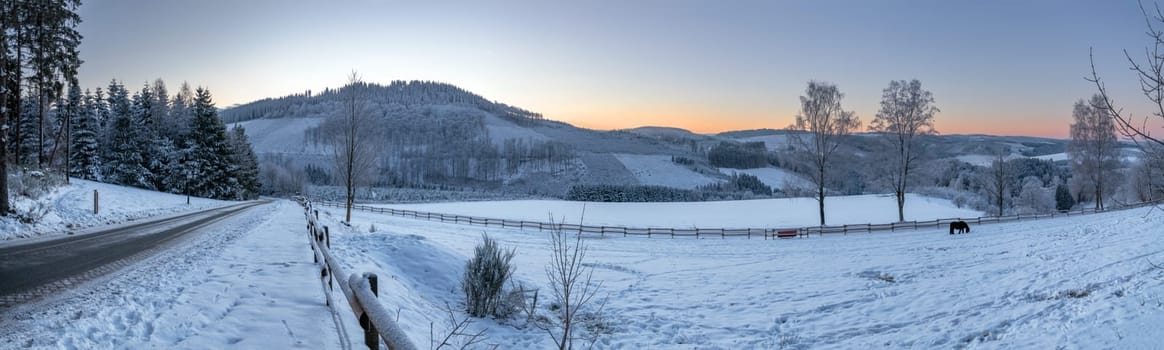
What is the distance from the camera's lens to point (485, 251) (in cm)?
1027

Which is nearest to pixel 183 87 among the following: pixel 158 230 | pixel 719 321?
pixel 158 230

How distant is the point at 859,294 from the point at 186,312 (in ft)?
40.5

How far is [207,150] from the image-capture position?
47.7m

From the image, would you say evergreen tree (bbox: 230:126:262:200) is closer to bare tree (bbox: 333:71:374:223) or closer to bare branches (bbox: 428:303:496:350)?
bare tree (bbox: 333:71:374:223)

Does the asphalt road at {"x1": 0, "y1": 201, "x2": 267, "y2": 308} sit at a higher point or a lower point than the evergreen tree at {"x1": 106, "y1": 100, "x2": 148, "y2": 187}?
lower

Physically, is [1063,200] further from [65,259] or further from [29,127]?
[29,127]

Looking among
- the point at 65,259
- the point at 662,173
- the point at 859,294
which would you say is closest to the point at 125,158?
the point at 65,259

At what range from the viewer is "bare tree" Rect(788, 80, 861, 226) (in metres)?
28.4

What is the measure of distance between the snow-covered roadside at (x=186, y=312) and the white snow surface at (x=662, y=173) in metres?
118

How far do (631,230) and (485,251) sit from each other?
70.7 feet

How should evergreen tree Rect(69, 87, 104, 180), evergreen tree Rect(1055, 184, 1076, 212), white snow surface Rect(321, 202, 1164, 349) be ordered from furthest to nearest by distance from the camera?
evergreen tree Rect(1055, 184, 1076, 212), evergreen tree Rect(69, 87, 104, 180), white snow surface Rect(321, 202, 1164, 349)

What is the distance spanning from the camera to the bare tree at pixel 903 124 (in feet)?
92.6

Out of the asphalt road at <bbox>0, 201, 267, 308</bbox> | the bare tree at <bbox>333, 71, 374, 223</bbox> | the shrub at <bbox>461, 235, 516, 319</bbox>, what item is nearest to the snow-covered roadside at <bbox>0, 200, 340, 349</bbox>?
the asphalt road at <bbox>0, 201, 267, 308</bbox>

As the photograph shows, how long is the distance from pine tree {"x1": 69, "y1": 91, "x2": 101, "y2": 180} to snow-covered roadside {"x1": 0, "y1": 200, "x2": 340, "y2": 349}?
53.1 m
